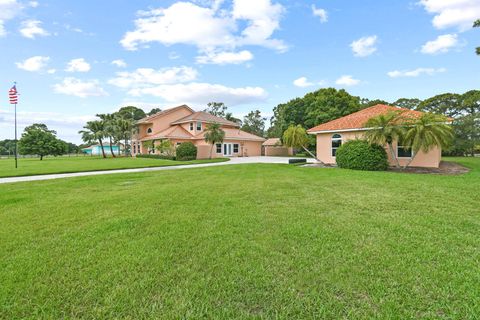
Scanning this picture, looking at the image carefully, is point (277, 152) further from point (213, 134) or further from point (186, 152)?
point (186, 152)

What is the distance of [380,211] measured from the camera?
554 cm

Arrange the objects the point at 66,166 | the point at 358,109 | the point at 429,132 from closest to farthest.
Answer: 1. the point at 429,132
2. the point at 66,166
3. the point at 358,109

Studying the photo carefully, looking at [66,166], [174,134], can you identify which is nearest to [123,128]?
[174,134]

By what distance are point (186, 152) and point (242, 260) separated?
24.0 m

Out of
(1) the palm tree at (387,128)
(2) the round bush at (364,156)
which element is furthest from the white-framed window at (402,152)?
(1) the palm tree at (387,128)

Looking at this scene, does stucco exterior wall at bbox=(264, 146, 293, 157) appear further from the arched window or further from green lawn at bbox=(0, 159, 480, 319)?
green lawn at bbox=(0, 159, 480, 319)

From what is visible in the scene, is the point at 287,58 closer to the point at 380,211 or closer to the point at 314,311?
the point at 380,211

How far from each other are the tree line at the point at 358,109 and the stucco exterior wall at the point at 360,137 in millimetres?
6094

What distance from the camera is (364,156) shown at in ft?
45.5

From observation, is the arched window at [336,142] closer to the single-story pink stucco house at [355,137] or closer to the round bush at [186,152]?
the single-story pink stucco house at [355,137]

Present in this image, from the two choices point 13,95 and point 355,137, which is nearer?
point 355,137

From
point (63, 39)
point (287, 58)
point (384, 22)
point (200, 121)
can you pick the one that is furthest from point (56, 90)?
point (384, 22)

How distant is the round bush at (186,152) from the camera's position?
85.9 ft

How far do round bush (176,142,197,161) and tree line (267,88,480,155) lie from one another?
41.6ft
